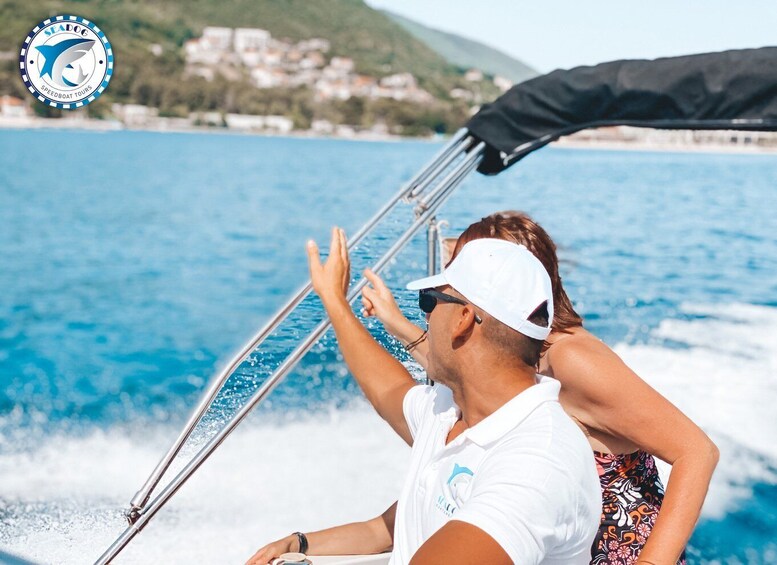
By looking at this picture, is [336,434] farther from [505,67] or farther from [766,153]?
[505,67]

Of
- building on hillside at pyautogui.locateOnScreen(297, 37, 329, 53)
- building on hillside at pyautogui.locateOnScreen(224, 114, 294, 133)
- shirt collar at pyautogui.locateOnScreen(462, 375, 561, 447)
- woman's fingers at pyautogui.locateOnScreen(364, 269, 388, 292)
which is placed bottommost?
building on hillside at pyautogui.locateOnScreen(224, 114, 294, 133)

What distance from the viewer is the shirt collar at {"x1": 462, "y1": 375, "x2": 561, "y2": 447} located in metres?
1.21

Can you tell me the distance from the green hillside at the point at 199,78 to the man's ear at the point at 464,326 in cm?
5418

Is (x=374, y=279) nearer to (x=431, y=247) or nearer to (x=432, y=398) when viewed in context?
(x=432, y=398)

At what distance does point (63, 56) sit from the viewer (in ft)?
22.6

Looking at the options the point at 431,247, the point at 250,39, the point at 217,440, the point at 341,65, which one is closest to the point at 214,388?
the point at 217,440

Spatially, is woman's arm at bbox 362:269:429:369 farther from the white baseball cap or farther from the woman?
the white baseball cap

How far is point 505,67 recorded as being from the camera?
566 ft

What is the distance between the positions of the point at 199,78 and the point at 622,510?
74.7m

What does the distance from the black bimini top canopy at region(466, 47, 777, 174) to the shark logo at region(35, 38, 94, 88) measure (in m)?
5.00

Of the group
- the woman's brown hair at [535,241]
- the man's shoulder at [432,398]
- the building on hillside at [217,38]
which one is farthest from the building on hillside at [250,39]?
the man's shoulder at [432,398]

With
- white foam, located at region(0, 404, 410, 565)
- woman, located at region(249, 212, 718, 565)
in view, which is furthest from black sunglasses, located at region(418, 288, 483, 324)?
white foam, located at region(0, 404, 410, 565)

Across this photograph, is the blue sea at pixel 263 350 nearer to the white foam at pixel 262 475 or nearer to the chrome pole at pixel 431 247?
the white foam at pixel 262 475

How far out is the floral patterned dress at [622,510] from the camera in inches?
68.1
